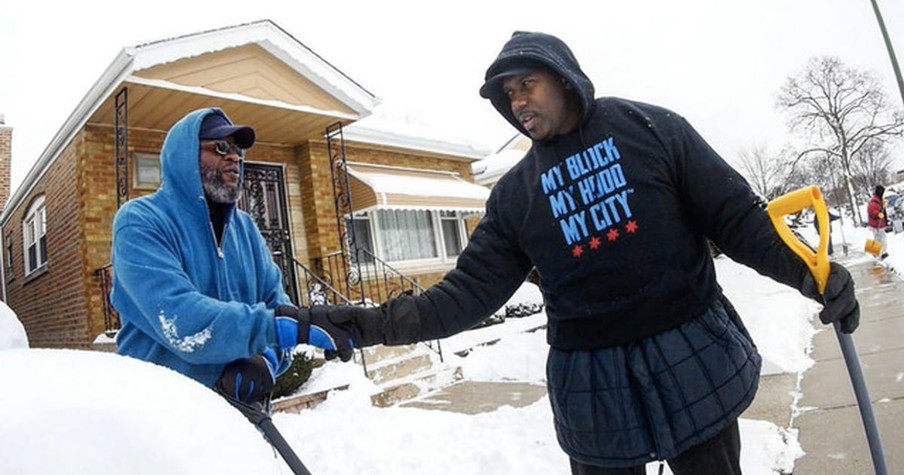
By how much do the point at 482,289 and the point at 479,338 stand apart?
638 cm

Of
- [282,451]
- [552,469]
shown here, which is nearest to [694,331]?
[282,451]

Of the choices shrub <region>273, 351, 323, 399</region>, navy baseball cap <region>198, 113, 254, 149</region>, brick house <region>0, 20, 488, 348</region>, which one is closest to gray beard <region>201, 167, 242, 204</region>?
navy baseball cap <region>198, 113, 254, 149</region>

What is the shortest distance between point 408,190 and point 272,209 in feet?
7.45

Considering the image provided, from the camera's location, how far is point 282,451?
1.44m

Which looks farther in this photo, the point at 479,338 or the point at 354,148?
the point at 354,148

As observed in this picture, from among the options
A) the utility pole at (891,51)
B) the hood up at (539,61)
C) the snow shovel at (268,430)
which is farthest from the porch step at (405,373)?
the utility pole at (891,51)

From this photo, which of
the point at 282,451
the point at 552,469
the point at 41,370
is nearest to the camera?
the point at 41,370

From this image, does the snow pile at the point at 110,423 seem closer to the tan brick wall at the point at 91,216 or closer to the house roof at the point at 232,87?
the house roof at the point at 232,87

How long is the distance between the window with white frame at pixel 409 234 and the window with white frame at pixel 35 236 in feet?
17.2

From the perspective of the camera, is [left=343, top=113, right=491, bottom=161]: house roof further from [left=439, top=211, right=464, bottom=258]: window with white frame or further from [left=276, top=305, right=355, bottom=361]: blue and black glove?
[left=276, top=305, right=355, bottom=361]: blue and black glove

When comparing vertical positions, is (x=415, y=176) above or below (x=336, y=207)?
above

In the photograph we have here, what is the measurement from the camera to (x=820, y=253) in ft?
4.33

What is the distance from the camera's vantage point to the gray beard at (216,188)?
6.21 feet

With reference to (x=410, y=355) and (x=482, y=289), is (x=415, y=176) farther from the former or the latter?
(x=482, y=289)
